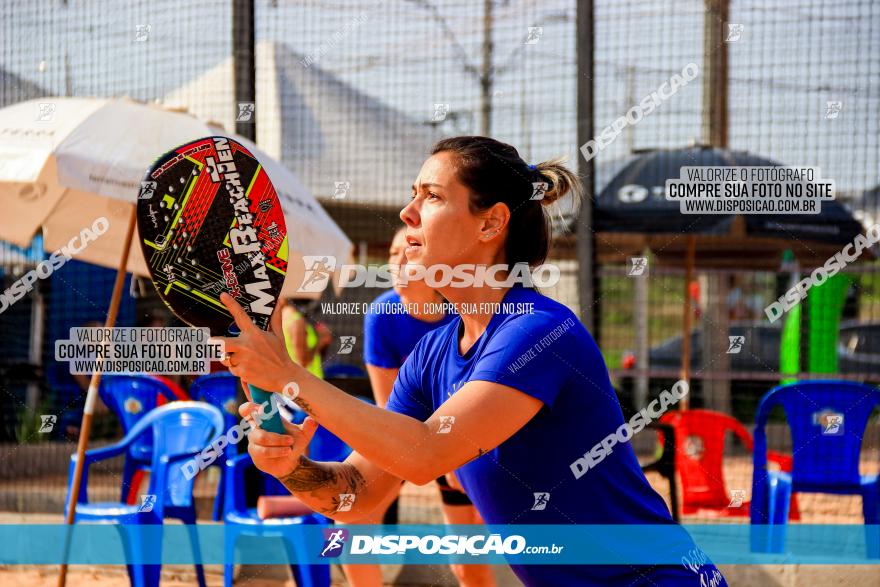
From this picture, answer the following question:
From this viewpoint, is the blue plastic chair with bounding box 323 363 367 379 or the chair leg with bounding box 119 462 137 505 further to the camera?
the blue plastic chair with bounding box 323 363 367 379

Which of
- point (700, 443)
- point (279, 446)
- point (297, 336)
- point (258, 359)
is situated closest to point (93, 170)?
point (297, 336)

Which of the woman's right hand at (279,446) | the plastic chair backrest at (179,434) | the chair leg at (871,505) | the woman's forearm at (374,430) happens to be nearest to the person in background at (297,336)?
the plastic chair backrest at (179,434)

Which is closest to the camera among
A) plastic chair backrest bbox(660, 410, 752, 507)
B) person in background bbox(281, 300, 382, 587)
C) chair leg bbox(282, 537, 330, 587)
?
person in background bbox(281, 300, 382, 587)

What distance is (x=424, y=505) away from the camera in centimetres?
625

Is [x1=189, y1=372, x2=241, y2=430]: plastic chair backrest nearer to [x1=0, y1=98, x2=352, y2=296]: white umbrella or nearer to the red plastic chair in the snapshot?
[x1=0, y1=98, x2=352, y2=296]: white umbrella

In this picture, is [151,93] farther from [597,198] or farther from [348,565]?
[348,565]

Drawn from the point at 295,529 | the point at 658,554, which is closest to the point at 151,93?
the point at 295,529

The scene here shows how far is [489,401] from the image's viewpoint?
1983mm

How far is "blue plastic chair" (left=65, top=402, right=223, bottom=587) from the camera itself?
4414mm

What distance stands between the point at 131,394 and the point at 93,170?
170 cm

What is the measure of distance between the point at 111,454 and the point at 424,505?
204cm

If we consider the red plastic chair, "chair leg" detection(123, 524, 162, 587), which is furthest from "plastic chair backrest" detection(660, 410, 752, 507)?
"chair leg" detection(123, 524, 162, 587)

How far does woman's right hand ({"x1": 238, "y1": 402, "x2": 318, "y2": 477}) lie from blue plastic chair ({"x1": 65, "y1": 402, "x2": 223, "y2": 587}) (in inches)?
105

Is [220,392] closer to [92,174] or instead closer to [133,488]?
[133,488]
